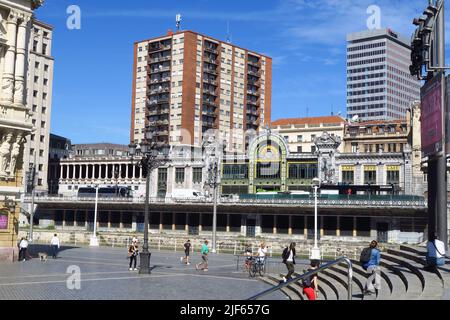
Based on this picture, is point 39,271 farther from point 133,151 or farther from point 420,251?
point 420,251

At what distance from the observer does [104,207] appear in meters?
84.2

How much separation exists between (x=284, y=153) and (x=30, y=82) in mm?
48757

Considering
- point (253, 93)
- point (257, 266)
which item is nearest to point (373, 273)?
point (257, 266)

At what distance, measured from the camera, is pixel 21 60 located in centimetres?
3366

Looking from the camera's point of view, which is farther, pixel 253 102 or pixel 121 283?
Answer: pixel 253 102

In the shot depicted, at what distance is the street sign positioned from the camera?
17.5 m

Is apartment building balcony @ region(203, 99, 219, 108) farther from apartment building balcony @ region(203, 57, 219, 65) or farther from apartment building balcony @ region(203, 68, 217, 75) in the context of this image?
apartment building balcony @ region(203, 57, 219, 65)

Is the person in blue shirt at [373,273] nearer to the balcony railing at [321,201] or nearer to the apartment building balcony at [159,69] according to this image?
the balcony railing at [321,201]

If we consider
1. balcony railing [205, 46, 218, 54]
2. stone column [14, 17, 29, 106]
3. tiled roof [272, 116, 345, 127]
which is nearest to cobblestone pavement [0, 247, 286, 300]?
stone column [14, 17, 29, 106]

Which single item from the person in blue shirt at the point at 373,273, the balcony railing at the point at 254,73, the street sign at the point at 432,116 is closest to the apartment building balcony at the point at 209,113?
the balcony railing at the point at 254,73

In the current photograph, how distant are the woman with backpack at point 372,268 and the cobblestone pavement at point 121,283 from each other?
186 inches

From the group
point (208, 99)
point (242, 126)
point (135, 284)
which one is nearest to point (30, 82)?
point (208, 99)

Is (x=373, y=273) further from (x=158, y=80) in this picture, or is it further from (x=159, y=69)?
(x=159, y=69)

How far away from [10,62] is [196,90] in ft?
255
